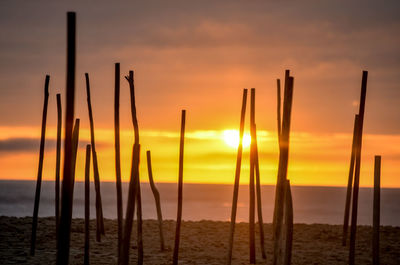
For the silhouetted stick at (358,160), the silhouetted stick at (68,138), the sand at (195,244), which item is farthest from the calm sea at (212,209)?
the silhouetted stick at (68,138)

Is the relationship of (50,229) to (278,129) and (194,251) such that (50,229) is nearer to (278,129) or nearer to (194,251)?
(194,251)

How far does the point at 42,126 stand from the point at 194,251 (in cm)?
393

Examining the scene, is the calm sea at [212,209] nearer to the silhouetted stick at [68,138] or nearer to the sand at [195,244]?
the sand at [195,244]

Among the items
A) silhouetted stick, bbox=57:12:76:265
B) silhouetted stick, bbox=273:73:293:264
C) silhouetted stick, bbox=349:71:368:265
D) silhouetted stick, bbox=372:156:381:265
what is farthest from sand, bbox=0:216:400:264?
silhouetted stick, bbox=57:12:76:265

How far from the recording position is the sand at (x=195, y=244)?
38.6 feet

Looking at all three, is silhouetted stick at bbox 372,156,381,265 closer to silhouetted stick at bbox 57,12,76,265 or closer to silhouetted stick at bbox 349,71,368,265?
silhouetted stick at bbox 349,71,368,265

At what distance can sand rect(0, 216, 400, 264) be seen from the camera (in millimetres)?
11766

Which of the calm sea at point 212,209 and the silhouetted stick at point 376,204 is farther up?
the silhouetted stick at point 376,204

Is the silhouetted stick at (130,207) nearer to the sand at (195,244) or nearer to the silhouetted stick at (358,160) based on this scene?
the sand at (195,244)

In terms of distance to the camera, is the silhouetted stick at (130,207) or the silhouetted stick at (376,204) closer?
the silhouetted stick at (130,207)

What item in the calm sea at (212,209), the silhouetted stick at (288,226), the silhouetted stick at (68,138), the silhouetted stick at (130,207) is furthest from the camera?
the calm sea at (212,209)

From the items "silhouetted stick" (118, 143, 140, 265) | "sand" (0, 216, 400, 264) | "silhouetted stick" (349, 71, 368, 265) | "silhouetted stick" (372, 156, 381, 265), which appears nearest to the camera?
"silhouetted stick" (118, 143, 140, 265)

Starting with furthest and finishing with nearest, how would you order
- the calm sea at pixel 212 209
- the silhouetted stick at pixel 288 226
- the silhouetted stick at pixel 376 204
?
the calm sea at pixel 212 209 < the silhouetted stick at pixel 376 204 < the silhouetted stick at pixel 288 226

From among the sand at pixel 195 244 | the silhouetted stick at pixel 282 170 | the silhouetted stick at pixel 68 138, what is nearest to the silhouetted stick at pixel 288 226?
the silhouetted stick at pixel 282 170
